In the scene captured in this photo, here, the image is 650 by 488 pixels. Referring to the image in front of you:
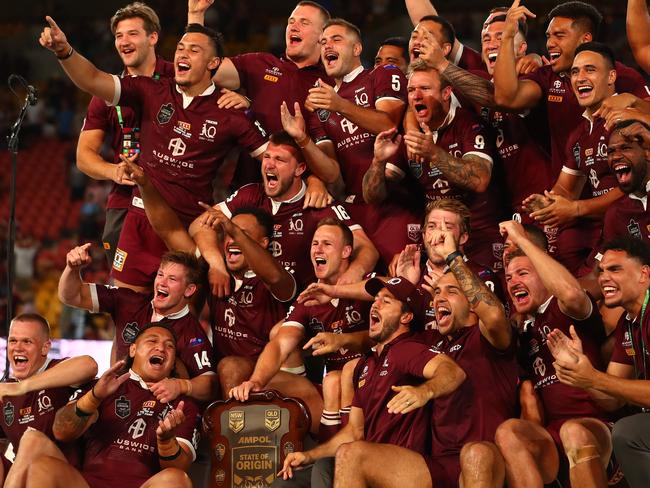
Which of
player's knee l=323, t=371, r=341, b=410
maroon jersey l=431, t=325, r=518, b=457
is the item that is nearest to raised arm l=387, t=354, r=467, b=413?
maroon jersey l=431, t=325, r=518, b=457

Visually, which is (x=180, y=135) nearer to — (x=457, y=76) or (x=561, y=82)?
(x=457, y=76)

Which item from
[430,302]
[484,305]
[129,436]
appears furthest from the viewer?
[430,302]

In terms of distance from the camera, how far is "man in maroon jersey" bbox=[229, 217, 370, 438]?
7.53m

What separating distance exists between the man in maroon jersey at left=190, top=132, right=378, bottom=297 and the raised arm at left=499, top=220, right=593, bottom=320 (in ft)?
4.90

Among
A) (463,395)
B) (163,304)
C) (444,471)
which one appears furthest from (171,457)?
(463,395)

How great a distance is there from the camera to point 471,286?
264 inches

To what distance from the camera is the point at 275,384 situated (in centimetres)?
769

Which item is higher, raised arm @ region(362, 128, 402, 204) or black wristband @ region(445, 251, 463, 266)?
raised arm @ region(362, 128, 402, 204)

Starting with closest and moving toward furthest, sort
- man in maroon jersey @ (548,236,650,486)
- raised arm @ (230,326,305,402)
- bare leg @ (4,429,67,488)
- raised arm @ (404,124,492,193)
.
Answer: man in maroon jersey @ (548,236,650,486) → bare leg @ (4,429,67,488) → raised arm @ (230,326,305,402) → raised arm @ (404,124,492,193)

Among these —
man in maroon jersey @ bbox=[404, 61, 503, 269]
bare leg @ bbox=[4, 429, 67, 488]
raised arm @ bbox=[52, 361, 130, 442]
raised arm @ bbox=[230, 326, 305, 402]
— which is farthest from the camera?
man in maroon jersey @ bbox=[404, 61, 503, 269]

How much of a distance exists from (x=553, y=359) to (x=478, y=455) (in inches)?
38.0

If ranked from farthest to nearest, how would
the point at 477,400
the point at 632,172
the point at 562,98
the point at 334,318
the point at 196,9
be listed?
the point at 196,9
the point at 562,98
the point at 334,318
the point at 632,172
the point at 477,400

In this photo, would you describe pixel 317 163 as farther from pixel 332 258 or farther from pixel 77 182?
pixel 77 182

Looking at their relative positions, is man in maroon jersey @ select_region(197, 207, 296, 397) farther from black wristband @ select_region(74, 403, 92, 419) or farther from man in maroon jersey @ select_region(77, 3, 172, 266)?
black wristband @ select_region(74, 403, 92, 419)
